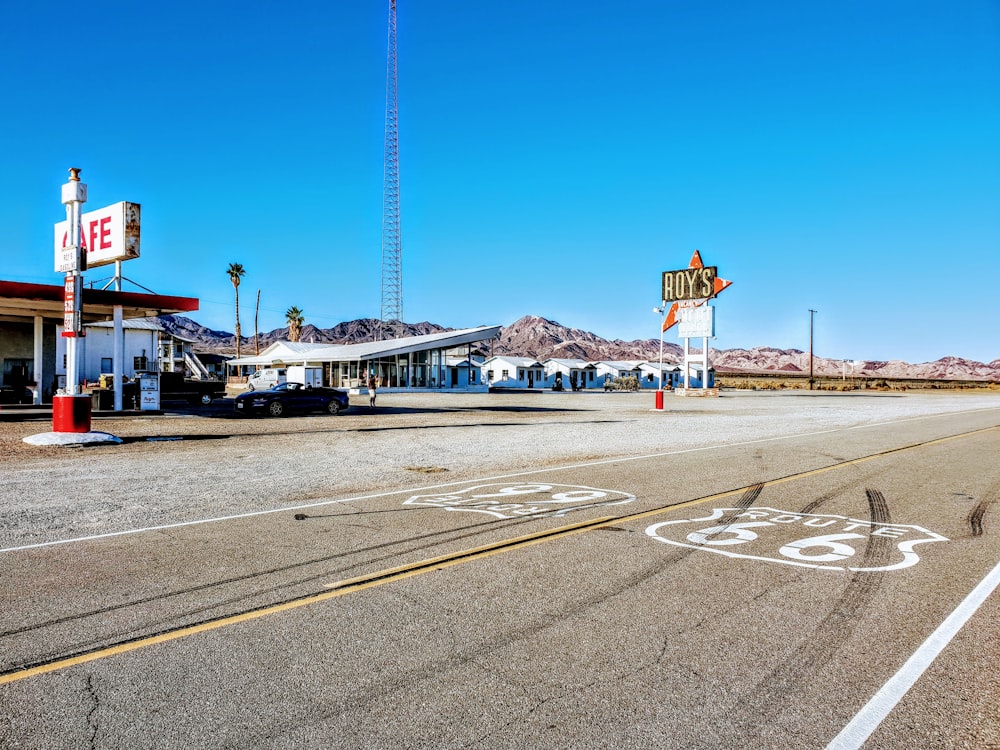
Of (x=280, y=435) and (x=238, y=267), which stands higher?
(x=238, y=267)

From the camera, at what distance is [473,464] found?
13906 millimetres

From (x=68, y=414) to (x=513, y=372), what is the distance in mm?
70350

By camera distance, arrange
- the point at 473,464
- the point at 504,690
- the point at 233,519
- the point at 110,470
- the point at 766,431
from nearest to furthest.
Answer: the point at 504,690 → the point at 233,519 → the point at 110,470 → the point at 473,464 → the point at 766,431

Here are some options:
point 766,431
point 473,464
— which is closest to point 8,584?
point 473,464

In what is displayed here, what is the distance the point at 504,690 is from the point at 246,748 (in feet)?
4.18

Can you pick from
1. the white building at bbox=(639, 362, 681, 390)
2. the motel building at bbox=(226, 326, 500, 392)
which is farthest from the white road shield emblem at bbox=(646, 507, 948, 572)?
the white building at bbox=(639, 362, 681, 390)

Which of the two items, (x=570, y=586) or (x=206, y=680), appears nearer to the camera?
(x=206, y=680)

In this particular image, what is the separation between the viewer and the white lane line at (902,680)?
3.28m

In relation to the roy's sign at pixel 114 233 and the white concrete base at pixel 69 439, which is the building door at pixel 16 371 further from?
the white concrete base at pixel 69 439

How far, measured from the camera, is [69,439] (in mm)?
16391

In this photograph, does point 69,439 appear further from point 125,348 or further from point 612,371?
point 612,371

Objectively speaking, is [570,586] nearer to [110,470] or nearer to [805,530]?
[805,530]

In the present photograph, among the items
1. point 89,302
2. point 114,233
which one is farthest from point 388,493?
point 89,302

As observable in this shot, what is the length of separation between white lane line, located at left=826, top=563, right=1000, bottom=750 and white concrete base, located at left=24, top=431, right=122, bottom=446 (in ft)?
56.8
